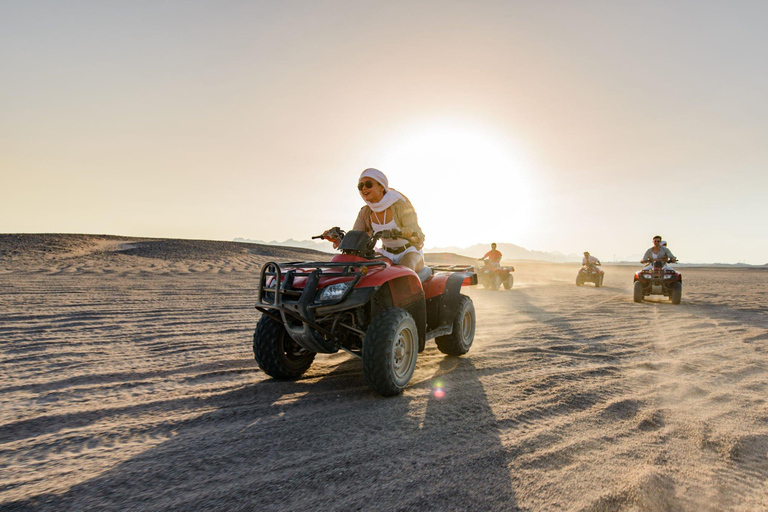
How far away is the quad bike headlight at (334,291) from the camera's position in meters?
3.76

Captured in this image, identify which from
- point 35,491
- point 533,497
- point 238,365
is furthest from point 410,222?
point 35,491

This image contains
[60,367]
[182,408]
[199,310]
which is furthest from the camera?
[199,310]

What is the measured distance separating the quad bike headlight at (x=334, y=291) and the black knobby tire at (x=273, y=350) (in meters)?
0.79

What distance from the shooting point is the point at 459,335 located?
17.6ft

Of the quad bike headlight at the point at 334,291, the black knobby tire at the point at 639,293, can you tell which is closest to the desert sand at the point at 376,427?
the quad bike headlight at the point at 334,291

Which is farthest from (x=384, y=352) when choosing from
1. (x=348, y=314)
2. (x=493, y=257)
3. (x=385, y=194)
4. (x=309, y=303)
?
(x=493, y=257)

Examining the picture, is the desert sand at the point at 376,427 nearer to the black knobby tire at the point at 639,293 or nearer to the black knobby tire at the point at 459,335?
the black knobby tire at the point at 459,335

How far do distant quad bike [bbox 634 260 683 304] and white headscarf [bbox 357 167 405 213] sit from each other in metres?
11.1

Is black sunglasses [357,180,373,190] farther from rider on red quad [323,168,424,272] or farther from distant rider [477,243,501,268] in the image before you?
distant rider [477,243,501,268]

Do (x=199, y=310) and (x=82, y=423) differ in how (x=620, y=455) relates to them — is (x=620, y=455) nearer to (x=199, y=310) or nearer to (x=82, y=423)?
(x=82, y=423)

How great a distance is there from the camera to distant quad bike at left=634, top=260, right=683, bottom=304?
41.8ft

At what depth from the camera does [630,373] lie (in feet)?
15.7

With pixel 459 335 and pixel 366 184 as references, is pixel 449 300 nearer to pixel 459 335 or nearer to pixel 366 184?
pixel 459 335

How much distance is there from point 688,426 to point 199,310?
809 centimetres
